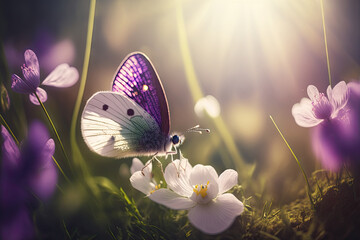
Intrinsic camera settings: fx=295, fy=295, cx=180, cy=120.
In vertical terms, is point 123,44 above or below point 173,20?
below

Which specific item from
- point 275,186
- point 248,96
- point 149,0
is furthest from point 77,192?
point 149,0

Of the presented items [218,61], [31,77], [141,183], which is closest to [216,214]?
[141,183]

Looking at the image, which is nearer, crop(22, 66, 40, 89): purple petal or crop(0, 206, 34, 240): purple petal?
crop(0, 206, 34, 240): purple petal

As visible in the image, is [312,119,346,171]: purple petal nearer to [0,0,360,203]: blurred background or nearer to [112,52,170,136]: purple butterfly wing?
[0,0,360,203]: blurred background

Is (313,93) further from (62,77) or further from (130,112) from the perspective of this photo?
(62,77)

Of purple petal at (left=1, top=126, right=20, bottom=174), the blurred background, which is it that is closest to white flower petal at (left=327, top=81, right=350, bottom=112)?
the blurred background

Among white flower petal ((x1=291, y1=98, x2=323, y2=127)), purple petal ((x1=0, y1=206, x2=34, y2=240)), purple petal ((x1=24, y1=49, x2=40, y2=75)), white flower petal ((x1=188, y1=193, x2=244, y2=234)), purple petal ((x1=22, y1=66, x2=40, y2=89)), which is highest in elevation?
purple petal ((x1=24, y1=49, x2=40, y2=75))

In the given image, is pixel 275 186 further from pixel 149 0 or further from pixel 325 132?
pixel 149 0

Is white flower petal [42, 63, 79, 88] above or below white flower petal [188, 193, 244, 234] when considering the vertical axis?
above
